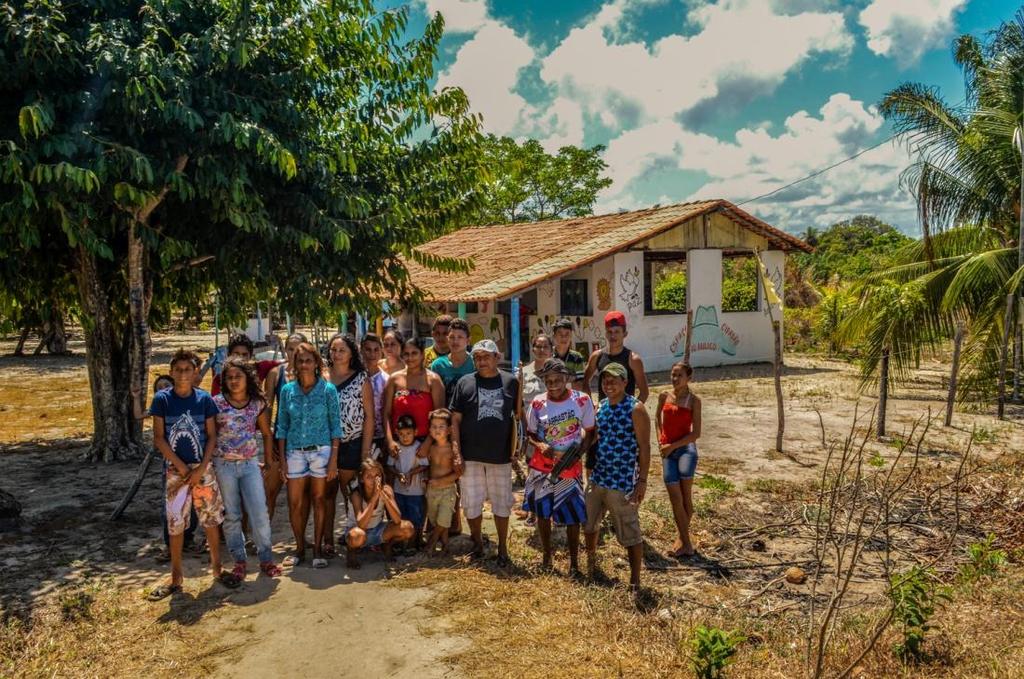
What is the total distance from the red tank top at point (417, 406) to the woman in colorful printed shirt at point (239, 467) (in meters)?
1.01

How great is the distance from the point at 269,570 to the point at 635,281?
14.0 m

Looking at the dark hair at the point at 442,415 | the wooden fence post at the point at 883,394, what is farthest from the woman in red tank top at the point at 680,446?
the wooden fence post at the point at 883,394

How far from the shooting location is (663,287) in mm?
27312

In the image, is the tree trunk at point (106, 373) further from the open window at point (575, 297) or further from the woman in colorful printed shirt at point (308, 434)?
the open window at point (575, 297)

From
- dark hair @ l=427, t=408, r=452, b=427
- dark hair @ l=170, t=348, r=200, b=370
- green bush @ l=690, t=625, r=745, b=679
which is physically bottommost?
green bush @ l=690, t=625, r=745, b=679

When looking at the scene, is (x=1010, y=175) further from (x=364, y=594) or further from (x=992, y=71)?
(x=364, y=594)

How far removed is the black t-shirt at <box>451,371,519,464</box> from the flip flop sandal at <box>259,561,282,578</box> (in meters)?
1.52

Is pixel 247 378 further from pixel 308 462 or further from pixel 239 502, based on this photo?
pixel 239 502

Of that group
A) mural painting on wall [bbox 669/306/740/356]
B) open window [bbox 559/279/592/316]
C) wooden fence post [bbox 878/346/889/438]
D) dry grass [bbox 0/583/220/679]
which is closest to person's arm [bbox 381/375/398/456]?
dry grass [bbox 0/583/220/679]

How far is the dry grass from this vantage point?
156 inches

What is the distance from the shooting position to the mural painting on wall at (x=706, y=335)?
1859 centimetres

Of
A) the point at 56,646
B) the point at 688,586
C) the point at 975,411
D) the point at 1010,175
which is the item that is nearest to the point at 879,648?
the point at 688,586

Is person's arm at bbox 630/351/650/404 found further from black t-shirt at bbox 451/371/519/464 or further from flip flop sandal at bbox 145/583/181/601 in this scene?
flip flop sandal at bbox 145/583/181/601

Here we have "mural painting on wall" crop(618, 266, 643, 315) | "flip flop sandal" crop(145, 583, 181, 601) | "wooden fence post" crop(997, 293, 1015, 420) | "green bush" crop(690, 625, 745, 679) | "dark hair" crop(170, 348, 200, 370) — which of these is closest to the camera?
"green bush" crop(690, 625, 745, 679)
